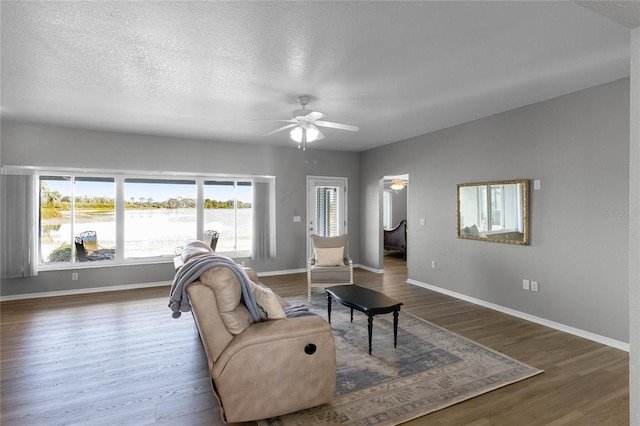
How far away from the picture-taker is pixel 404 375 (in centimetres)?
278

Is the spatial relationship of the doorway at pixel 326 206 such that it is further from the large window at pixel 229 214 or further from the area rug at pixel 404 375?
the area rug at pixel 404 375

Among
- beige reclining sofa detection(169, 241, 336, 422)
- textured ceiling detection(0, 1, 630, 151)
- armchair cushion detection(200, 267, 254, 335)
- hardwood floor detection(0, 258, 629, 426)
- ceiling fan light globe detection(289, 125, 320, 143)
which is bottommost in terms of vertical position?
hardwood floor detection(0, 258, 629, 426)

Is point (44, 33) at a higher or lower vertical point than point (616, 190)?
higher

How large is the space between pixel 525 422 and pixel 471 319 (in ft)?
6.63

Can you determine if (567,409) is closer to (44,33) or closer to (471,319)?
(471,319)

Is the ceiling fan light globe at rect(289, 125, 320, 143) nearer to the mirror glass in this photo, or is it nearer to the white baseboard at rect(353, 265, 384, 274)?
the mirror glass

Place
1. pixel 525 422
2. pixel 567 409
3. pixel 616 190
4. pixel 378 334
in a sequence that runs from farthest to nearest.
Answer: pixel 378 334 < pixel 616 190 < pixel 567 409 < pixel 525 422

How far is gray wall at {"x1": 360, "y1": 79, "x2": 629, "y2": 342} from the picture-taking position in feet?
11.1

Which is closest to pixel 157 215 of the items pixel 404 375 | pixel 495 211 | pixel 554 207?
pixel 404 375

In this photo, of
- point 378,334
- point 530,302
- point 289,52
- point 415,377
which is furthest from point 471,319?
point 289,52

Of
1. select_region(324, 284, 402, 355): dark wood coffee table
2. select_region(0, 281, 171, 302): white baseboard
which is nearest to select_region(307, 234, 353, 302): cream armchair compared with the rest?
select_region(324, 284, 402, 355): dark wood coffee table

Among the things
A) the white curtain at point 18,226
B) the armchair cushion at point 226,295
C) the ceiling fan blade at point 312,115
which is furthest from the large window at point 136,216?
the armchair cushion at point 226,295

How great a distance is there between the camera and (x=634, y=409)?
157 cm

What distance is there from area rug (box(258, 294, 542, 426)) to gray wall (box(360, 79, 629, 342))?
1309 millimetres
